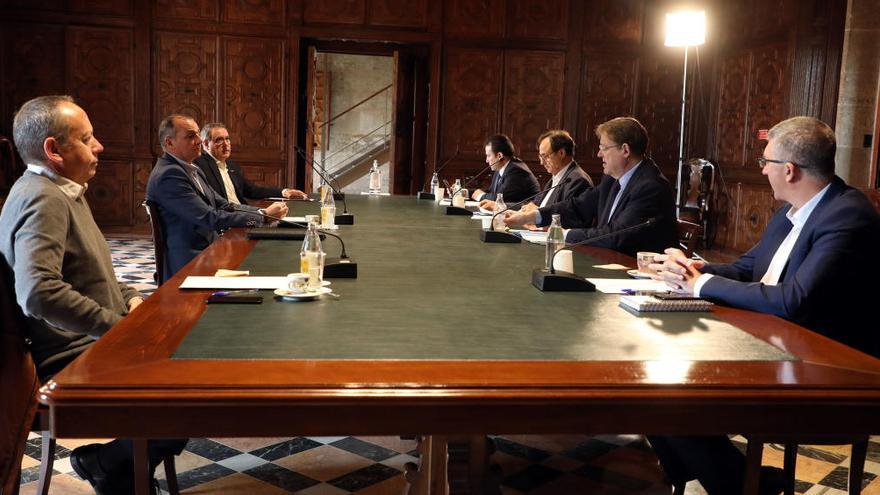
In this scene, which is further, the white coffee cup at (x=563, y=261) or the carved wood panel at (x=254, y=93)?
Answer: the carved wood panel at (x=254, y=93)

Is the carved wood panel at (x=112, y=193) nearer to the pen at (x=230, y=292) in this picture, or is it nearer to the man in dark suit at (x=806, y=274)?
the pen at (x=230, y=292)

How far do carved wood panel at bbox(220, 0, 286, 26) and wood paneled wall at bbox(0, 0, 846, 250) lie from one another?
16 millimetres

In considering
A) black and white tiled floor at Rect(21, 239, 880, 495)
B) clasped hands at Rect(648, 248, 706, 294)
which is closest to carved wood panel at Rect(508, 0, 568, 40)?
black and white tiled floor at Rect(21, 239, 880, 495)

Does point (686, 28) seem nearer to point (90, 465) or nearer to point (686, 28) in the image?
point (686, 28)

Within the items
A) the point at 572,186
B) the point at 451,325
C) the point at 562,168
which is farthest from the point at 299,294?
the point at 562,168

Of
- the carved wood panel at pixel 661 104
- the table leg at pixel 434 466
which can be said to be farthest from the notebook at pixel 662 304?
the carved wood panel at pixel 661 104

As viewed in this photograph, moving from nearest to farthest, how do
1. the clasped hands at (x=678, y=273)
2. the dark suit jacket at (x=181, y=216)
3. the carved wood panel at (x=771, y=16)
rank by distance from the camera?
1. the clasped hands at (x=678, y=273)
2. the dark suit jacket at (x=181, y=216)
3. the carved wood panel at (x=771, y=16)

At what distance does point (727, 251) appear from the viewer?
9297 mm

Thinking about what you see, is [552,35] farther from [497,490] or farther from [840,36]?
[497,490]

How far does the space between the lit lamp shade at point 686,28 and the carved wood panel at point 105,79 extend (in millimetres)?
5975

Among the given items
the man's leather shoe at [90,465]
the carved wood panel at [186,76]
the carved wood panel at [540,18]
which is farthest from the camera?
the carved wood panel at [540,18]

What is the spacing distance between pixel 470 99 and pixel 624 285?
7465mm

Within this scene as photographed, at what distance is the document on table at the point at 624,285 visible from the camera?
260 cm

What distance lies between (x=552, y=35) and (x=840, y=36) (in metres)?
3.25
